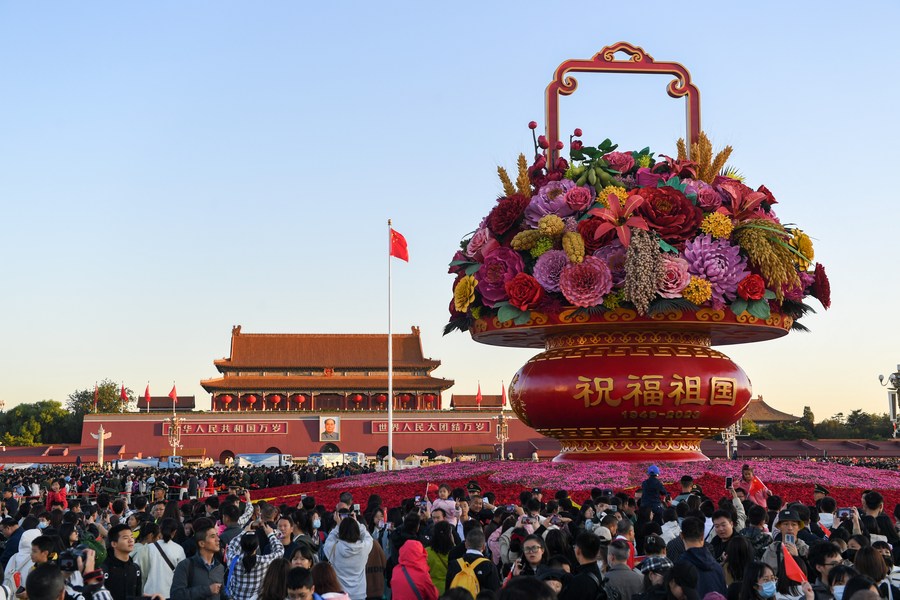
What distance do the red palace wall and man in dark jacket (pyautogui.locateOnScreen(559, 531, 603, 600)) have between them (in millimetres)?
56491

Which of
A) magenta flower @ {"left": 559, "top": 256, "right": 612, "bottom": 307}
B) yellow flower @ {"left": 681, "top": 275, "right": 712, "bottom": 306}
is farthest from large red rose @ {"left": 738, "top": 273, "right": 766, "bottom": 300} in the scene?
magenta flower @ {"left": 559, "top": 256, "right": 612, "bottom": 307}

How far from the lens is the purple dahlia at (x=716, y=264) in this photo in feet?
52.5

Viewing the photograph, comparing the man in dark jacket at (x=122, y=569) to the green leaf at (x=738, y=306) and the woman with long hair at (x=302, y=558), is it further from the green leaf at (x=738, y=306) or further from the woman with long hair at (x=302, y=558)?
the green leaf at (x=738, y=306)

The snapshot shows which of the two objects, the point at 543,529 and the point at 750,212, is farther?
the point at 750,212

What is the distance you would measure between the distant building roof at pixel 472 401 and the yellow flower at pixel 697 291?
54.5 metres

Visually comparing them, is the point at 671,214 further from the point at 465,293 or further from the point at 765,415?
the point at 765,415

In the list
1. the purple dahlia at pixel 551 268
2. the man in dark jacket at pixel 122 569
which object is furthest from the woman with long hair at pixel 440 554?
the purple dahlia at pixel 551 268

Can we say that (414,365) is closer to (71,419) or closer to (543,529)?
(71,419)

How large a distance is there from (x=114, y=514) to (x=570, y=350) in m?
8.55

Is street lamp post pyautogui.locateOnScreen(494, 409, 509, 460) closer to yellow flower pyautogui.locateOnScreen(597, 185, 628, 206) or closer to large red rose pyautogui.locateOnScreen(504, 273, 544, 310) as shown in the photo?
large red rose pyautogui.locateOnScreen(504, 273, 544, 310)

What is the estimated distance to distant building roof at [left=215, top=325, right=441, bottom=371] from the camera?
68.8 metres

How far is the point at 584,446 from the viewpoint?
17609 millimetres

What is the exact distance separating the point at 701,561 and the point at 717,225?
1062cm

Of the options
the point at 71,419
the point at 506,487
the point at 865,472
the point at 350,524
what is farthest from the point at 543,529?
the point at 71,419
